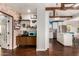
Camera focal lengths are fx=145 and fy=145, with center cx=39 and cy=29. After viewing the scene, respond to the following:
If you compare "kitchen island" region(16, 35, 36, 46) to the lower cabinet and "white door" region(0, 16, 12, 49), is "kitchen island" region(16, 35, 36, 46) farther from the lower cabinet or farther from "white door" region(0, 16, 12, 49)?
"white door" region(0, 16, 12, 49)

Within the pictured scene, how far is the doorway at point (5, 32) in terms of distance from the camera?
20.9 feet

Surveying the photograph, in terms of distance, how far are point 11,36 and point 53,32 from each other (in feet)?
20.0

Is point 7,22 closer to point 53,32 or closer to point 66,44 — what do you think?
point 66,44

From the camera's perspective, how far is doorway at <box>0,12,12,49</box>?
638 cm

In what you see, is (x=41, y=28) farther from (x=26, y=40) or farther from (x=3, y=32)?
(x=3, y=32)

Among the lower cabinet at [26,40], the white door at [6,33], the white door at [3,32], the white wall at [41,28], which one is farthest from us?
the lower cabinet at [26,40]

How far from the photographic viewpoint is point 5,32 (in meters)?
6.49

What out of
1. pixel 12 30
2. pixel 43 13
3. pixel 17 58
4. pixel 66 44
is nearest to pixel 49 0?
pixel 17 58

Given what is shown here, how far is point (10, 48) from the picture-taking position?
6348mm

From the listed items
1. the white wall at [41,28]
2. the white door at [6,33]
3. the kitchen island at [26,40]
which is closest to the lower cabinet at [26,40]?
the kitchen island at [26,40]

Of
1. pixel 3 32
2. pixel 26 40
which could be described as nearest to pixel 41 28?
pixel 26 40

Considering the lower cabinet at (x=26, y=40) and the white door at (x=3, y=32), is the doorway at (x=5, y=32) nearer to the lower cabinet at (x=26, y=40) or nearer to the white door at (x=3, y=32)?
the white door at (x=3, y=32)

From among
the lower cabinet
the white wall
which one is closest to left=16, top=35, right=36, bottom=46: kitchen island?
the lower cabinet

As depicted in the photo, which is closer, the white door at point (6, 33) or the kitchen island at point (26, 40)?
the white door at point (6, 33)
